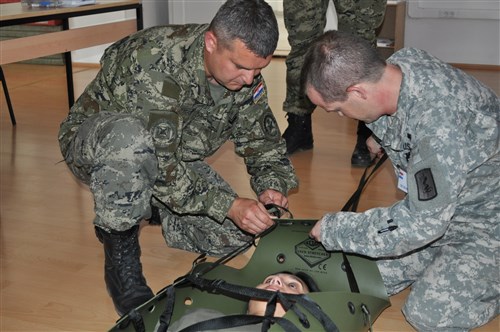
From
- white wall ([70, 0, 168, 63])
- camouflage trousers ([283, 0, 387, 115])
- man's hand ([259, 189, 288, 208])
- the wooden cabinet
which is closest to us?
man's hand ([259, 189, 288, 208])

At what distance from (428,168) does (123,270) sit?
0.92 metres

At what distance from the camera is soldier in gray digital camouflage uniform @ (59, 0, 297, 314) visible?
1926 mm

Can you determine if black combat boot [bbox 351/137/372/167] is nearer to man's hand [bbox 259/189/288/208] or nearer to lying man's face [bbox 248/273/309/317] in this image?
man's hand [bbox 259/189/288/208]

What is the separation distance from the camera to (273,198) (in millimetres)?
2172

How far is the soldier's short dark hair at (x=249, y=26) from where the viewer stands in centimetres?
188

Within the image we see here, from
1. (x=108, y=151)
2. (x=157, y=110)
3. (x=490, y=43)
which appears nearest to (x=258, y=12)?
(x=157, y=110)

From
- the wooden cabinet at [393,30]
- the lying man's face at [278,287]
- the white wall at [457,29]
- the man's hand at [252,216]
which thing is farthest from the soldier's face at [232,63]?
the white wall at [457,29]

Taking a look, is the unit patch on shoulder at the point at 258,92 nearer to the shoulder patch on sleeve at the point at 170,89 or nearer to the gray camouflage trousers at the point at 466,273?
the shoulder patch on sleeve at the point at 170,89

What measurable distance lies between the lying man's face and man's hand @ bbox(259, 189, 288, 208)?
1.04ft

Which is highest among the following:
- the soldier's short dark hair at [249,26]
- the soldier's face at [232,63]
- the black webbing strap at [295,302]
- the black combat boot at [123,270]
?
the soldier's short dark hair at [249,26]

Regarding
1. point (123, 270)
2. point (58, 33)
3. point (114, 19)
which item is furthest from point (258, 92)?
point (114, 19)

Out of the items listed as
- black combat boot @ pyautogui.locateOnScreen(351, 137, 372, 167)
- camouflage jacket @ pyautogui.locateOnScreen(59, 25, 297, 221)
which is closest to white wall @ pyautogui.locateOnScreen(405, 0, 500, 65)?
black combat boot @ pyautogui.locateOnScreen(351, 137, 372, 167)

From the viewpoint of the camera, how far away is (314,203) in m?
2.88

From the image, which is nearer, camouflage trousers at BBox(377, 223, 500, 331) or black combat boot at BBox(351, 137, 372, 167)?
camouflage trousers at BBox(377, 223, 500, 331)
